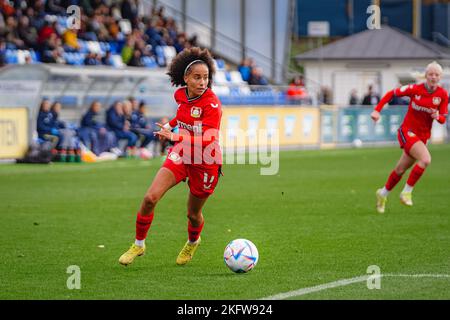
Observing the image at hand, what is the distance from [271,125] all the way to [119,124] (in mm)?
6027

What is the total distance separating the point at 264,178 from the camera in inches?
834

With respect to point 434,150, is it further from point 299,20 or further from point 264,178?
point 299,20

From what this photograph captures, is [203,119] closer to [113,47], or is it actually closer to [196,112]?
[196,112]

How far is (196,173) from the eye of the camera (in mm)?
9500

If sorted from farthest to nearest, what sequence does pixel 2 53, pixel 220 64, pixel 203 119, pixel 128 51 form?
pixel 220 64 → pixel 128 51 → pixel 2 53 → pixel 203 119

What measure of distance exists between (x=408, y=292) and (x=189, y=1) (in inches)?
1306

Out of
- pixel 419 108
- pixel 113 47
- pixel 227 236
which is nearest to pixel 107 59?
pixel 113 47

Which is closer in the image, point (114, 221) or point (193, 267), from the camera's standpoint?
point (193, 267)

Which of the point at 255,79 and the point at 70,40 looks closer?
the point at 70,40

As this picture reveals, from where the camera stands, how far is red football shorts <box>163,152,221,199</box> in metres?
9.48

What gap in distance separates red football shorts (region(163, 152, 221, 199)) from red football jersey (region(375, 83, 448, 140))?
559cm

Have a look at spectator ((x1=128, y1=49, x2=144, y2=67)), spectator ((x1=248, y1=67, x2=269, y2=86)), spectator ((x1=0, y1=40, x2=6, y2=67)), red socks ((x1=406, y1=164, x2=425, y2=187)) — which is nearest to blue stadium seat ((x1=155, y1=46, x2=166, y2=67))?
spectator ((x1=128, y1=49, x2=144, y2=67))
